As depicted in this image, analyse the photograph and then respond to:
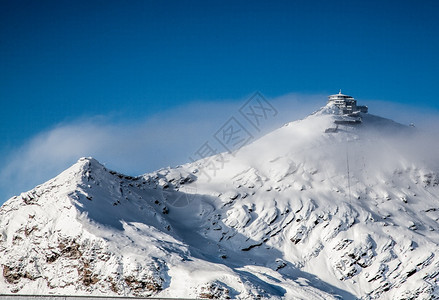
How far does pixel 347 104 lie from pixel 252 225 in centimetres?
6110

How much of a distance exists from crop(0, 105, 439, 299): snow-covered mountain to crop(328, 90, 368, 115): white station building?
827 cm

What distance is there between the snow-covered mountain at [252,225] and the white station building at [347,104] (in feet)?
27.1

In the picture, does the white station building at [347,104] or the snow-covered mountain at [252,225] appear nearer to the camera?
the snow-covered mountain at [252,225]

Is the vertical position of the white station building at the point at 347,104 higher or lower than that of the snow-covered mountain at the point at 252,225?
higher

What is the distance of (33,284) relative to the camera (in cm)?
10031

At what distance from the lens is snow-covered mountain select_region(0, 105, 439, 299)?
97875 mm

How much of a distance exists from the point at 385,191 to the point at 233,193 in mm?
35066

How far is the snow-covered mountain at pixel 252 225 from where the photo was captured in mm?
97875

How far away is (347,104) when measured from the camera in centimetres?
17012

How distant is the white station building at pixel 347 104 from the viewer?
168875 millimetres

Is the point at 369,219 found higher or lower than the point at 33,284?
higher

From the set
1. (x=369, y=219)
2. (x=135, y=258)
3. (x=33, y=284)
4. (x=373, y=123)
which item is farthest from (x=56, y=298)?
(x=373, y=123)

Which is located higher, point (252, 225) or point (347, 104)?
point (347, 104)

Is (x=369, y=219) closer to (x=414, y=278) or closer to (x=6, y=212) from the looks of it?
(x=414, y=278)
